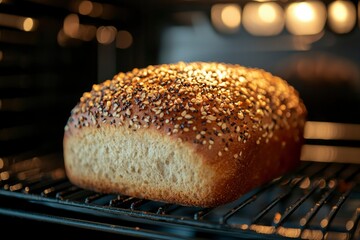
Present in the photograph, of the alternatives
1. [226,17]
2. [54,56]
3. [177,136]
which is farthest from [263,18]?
[177,136]

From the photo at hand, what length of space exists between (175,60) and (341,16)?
1.78 ft

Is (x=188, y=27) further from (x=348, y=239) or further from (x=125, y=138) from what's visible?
(x=348, y=239)

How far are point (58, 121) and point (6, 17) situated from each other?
0.40 m

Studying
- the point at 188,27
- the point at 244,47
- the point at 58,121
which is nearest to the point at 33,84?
the point at 58,121

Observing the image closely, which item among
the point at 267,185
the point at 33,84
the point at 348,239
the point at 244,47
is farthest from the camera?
the point at 244,47

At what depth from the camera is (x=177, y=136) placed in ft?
3.66

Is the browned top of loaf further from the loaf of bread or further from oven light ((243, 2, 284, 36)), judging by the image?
oven light ((243, 2, 284, 36))

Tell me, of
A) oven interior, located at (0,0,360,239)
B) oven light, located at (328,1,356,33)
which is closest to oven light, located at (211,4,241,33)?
oven interior, located at (0,0,360,239)

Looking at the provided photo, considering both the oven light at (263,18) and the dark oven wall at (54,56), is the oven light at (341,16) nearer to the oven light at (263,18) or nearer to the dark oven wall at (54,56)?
the oven light at (263,18)

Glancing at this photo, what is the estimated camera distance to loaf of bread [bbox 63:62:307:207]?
3.67 ft

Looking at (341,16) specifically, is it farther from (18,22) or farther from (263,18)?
(18,22)

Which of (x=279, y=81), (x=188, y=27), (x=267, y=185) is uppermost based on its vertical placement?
(x=188, y=27)

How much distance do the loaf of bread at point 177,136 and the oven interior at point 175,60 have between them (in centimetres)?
16

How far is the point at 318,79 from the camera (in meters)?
1.70
